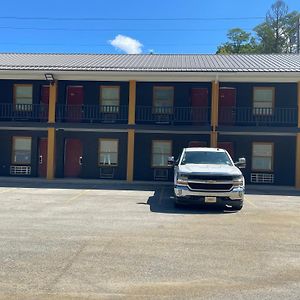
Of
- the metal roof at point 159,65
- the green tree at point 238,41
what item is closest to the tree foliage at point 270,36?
the green tree at point 238,41

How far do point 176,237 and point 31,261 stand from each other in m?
3.04

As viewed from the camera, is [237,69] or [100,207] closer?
[100,207]

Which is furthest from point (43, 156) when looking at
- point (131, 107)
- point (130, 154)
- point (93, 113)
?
point (131, 107)

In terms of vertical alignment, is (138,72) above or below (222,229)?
above

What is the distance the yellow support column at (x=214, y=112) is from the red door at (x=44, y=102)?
8954 mm

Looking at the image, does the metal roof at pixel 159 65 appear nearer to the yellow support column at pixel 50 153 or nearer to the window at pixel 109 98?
the window at pixel 109 98

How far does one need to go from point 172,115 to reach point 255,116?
435 centimetres

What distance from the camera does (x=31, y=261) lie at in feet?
20.5

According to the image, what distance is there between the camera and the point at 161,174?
21.0 meters

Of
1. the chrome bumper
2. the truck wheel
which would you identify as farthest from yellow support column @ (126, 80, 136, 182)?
the truck wheel

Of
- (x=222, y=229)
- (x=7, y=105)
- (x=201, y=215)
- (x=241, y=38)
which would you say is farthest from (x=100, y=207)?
(x=241, y=38)

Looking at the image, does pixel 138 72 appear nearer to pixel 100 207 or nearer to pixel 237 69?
pixel 237 69

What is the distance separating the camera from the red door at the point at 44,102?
70.7 ft

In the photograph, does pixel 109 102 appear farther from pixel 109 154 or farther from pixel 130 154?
pixel 130 154
